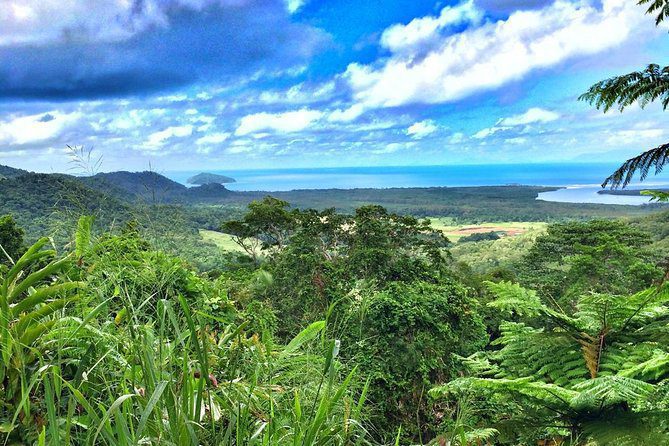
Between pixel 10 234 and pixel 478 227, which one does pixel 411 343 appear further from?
pixel 478 227

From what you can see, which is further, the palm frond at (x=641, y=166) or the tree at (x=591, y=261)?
the tree at (x=591, y=261)

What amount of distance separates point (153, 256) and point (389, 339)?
5898 mm

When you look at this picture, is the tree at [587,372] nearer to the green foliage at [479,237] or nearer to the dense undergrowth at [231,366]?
the dense undergrowth at [231,366]

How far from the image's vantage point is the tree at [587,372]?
1.74m

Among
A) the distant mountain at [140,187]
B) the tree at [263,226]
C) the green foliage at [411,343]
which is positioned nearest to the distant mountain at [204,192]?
the tree at [263,226]

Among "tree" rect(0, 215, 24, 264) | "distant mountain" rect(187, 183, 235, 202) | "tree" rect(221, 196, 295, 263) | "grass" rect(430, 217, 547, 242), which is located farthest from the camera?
"grass" rect(430, 217, 547, 242)

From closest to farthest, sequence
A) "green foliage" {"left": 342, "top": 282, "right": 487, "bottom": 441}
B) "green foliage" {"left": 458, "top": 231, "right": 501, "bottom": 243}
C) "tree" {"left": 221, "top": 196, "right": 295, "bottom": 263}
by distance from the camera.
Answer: "green foliage" {"left": 342, "top": 282, "right": 487, "bottom": 441} < "tree" {"left": 221, "top": 196, "right": 295, "bottom": 263} < "green foliage" {"left": 458, "top": 231, "right": 501, "bottom": 243}

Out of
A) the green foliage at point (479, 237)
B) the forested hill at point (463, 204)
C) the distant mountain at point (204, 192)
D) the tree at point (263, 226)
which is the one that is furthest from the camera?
the forested hill at point (463, 204)

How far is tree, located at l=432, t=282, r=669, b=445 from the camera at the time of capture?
1737 millimetres

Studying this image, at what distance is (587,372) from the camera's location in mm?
2248

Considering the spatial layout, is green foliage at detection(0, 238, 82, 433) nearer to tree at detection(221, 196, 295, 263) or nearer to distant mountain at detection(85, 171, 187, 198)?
distant mountain at detection(85, 171, 187, 198)

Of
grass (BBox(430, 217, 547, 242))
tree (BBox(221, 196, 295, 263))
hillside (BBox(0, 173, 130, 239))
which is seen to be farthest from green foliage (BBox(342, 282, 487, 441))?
grass (BBox(430, 217, 547, 242))

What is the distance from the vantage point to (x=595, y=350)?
7.31 feet

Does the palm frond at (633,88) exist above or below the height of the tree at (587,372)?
above
